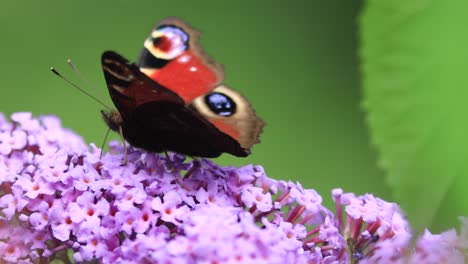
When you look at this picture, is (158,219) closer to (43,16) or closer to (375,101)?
(375,101)

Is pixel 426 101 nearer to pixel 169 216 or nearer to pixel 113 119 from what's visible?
pixel 169 216

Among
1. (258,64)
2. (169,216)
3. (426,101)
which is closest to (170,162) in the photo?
(169,216)

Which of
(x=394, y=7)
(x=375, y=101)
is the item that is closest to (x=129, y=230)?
(x=375, y=101)

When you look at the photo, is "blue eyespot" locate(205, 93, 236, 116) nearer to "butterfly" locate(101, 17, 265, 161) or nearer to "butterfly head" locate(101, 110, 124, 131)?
"butterfly" locate(101, 17, 265, 161)

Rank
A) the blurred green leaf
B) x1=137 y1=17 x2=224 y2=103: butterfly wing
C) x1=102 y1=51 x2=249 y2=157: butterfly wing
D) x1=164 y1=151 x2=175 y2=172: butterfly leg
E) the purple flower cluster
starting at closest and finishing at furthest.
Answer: the blurred green leaf
the purple flower cluster
x1=102 y1=51 x2=249 y2=157: butterfly wing
x1=164 y1=151 x2=175 y2=172: butterfly leg
x1=137 y1=17 x2=224 y2=103: butterfly wing

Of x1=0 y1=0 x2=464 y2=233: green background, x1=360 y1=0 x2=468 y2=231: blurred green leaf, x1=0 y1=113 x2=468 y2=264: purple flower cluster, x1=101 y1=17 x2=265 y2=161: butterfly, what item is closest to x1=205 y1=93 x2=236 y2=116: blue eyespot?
x1=101 y1=17 x2=265 y2=161: butterfly

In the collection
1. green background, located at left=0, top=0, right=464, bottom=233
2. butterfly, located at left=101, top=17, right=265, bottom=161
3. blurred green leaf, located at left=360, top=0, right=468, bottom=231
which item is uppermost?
blurred green leaf, located at left=360, top=0, right=468, bottom=231

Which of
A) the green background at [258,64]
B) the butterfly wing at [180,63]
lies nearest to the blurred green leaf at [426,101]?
the butterfly wing at [180,63]

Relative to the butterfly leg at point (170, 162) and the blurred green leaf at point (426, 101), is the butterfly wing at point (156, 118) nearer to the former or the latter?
the butterfly leg at point (170, 162)
